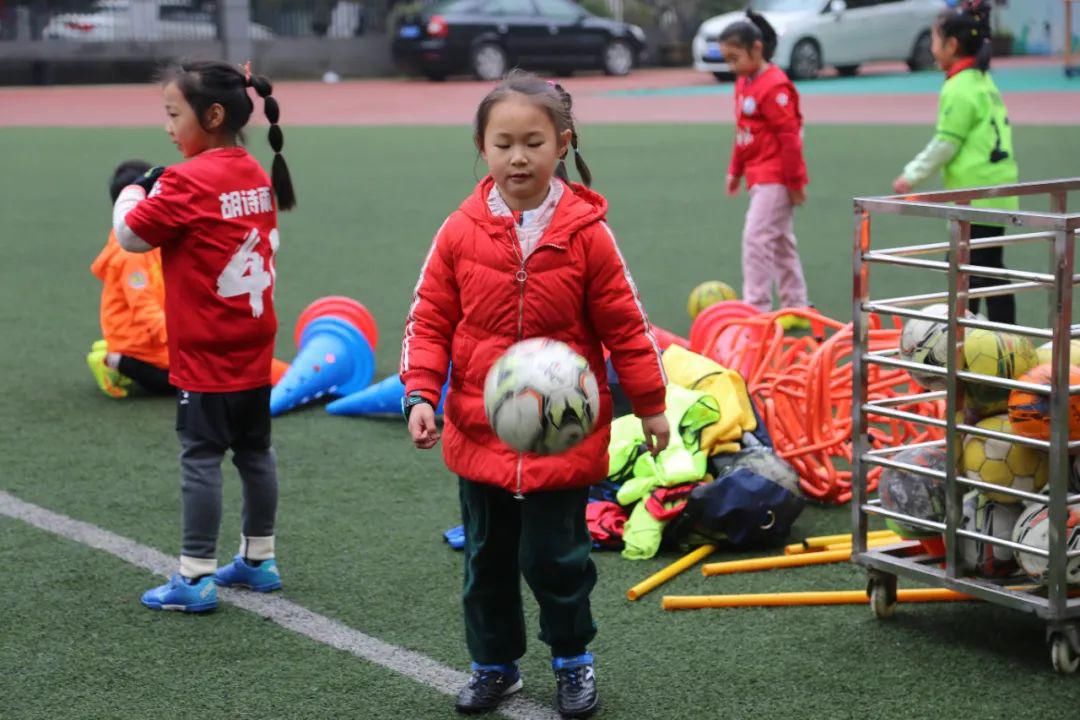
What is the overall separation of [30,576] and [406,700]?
1691mm

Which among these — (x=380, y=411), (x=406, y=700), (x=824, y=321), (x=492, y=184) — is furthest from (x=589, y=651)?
(x=380, y=411)

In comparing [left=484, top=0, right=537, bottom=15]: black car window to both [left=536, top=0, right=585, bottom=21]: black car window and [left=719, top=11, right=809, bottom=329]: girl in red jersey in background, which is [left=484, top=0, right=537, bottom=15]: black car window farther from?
[left=719, top=11, right=809, bottom=329]: girl in red jersey in background

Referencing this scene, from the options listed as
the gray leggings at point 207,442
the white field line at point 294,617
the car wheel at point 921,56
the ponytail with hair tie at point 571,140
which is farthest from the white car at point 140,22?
the ponytail with hair tie at point 571,140

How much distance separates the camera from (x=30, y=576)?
16.9 ft

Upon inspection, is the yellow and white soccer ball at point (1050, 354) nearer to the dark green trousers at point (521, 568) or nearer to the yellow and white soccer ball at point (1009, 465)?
the yellow and white soccer ball at point (1009, 465)

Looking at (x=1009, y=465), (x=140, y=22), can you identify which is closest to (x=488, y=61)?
(x=140, y=22)

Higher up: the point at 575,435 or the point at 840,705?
the point at 575,435

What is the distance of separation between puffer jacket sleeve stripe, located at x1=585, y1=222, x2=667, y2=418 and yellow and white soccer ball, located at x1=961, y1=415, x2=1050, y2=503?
1033mm

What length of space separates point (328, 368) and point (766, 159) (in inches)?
125

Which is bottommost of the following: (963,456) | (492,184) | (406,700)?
(406,700)

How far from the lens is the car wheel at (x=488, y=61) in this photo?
103ft

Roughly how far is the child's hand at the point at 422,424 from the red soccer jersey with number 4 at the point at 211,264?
1.16 m

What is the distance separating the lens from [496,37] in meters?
31.5

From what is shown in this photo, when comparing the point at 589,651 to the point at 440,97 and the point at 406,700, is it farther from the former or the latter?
the point at 440,97
